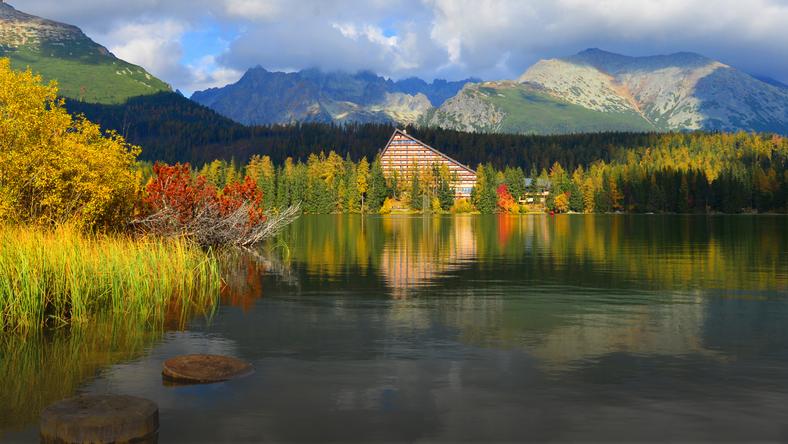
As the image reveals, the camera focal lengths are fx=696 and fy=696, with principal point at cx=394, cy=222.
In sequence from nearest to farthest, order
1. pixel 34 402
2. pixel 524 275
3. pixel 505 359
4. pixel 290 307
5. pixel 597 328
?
1. pixel 34 402
2. pixel 505 359
3. pixel 597 328
4. pixel 290 307
5. pixel 524 275

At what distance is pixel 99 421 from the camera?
37.6 feet

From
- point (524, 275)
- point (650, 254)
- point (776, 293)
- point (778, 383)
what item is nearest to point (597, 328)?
point (778, 383)

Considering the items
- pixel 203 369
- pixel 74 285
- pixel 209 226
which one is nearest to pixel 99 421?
pixel 203 369

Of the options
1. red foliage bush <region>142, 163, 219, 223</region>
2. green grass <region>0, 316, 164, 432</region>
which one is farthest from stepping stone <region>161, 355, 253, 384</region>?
red foliage bush <region>142, 163, 219, 223</region>

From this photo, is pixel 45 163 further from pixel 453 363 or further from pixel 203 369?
pixel 453 363

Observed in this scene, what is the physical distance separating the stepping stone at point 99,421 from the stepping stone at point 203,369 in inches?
125

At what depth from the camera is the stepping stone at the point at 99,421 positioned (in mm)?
11398

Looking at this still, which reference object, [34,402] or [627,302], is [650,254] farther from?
[34,402]

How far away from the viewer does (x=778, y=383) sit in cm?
1568

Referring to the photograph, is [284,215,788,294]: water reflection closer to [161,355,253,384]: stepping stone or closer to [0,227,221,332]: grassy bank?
[0,227,221,332]: grassy bank

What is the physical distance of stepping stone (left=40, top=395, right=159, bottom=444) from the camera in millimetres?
11398

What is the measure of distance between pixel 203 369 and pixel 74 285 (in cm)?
848

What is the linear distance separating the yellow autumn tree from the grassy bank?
7.52 meters

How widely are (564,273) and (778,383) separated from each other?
75.3 feet
